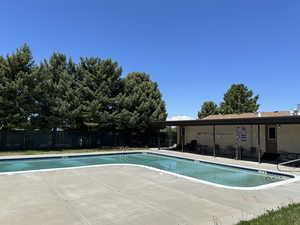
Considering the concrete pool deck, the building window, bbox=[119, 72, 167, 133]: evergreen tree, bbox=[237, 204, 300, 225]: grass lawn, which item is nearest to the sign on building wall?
the building window

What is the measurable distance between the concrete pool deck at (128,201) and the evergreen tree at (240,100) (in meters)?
30.7

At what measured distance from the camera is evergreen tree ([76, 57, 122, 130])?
20.0 metres

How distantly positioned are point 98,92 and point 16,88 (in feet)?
21.9

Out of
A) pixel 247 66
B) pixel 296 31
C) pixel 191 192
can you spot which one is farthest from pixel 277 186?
pixel 247 66

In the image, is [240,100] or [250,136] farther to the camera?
[240,100]

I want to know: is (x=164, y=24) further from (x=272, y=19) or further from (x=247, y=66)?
(x=247, y=66)

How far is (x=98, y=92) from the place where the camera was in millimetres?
20672

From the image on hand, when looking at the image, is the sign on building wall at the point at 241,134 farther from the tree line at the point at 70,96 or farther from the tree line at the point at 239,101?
the tree line at the point at 239,101

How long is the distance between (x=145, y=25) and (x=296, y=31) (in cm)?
1104

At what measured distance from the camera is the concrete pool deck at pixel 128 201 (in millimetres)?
4477

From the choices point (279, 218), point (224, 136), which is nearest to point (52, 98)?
point (224, 136)

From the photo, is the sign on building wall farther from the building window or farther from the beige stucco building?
the building window

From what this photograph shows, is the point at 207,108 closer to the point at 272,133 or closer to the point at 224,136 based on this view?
the point at 224,136

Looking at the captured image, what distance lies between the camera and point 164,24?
17719mm
